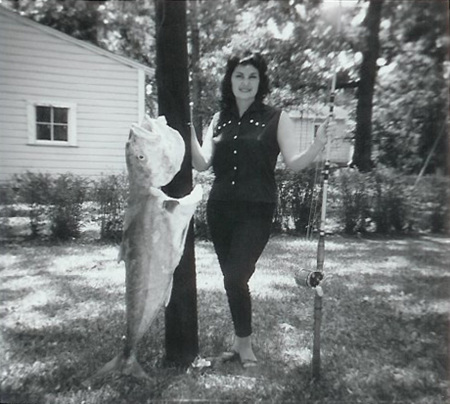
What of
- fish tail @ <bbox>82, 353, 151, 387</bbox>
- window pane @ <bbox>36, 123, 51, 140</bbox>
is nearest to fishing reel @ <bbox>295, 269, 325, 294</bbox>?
fish tail @ <bbox>82, 353, 151, 387</bbox>

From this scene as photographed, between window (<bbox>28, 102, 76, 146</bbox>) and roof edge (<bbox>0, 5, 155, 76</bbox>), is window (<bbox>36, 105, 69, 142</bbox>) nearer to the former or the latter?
window (<bbox>28, 102, 76, 146</bbox>)

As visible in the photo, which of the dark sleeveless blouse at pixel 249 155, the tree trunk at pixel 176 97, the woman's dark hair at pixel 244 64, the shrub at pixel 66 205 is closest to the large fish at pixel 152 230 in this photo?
the tree trunk at pixel 176 97

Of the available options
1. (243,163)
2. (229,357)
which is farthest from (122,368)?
(243,163)

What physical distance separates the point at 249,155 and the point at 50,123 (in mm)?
1056

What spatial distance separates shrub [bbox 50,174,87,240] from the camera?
3.07m

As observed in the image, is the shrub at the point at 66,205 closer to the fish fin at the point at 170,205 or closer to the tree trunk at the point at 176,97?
the tree trunk at the point at 176,97

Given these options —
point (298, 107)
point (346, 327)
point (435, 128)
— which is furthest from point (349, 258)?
Answer: point (298, 107)

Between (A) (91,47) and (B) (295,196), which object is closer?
(A) (91,47)

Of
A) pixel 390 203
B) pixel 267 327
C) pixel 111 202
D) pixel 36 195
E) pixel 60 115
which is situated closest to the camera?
pixel 60 115

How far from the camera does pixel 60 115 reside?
249 cm

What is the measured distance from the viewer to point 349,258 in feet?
13.4

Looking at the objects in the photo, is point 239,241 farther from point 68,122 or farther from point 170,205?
point 68,122

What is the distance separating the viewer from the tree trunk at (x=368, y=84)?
251 centimetres

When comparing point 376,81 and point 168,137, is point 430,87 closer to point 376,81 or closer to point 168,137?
point 376,81
